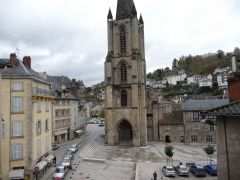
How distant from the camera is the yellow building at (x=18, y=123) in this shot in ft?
86.4

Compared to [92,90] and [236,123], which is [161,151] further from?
[92,90]

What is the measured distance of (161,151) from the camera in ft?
141

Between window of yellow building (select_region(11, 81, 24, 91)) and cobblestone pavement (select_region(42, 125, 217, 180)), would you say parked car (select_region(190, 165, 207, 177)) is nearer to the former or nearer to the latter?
cobblestone pavement (select_region(42, 125, 217, 180))

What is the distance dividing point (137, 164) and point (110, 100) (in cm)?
1909

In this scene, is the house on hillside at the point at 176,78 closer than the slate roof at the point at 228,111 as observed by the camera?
No

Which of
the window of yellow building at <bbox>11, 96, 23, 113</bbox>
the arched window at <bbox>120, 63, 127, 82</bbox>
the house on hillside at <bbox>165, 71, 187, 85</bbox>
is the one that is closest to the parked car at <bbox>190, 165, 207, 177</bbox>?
the window of yellow building at <bbox>11, 96, 23, 113</bbox>

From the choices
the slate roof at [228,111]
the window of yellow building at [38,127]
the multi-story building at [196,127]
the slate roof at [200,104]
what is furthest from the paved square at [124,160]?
the slate roof at [228,111]

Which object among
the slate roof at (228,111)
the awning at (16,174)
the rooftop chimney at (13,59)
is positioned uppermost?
the rooftop chimney at (13,59)

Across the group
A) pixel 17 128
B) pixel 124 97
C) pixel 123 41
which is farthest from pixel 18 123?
pixel 123 41

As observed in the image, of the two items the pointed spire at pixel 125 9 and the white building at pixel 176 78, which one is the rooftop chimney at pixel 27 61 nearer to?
the pointed spire at pixel 125 9

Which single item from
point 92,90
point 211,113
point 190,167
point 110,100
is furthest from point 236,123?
point 92,90

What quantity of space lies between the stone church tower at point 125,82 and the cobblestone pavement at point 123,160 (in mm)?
3780

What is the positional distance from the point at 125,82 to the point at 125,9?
1503cm

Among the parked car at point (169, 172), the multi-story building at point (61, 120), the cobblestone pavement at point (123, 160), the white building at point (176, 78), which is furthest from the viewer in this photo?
the white building at point (176, 78)
